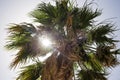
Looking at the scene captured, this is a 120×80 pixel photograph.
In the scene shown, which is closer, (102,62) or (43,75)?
(43,75)

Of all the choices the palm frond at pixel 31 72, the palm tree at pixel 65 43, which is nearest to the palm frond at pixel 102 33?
the palm tree at pixel 65 43

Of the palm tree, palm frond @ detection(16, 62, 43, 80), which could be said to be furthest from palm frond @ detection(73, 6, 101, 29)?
palm frond @ detection(16, 62, 43, 80)

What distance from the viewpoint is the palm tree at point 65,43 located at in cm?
972

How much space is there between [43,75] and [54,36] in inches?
65.2

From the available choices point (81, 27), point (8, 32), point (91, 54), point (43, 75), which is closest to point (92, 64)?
point (91, 54)

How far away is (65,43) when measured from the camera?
32.9ft

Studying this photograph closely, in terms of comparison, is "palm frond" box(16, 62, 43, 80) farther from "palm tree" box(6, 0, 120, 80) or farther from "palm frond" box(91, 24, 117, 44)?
→ "palm frond" box(91, 24, 117, 44)

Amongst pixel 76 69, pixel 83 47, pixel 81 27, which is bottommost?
pixel 76 69

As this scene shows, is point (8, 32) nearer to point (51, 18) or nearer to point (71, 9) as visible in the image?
point (51, 18)

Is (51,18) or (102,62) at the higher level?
(51,18)

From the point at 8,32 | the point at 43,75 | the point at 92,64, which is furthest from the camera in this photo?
the point at 92,64

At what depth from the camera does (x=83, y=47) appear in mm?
10531

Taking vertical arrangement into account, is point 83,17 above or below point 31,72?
above

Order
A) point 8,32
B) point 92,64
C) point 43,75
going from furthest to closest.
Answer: point 92,64, point 8,32, point 43,75
